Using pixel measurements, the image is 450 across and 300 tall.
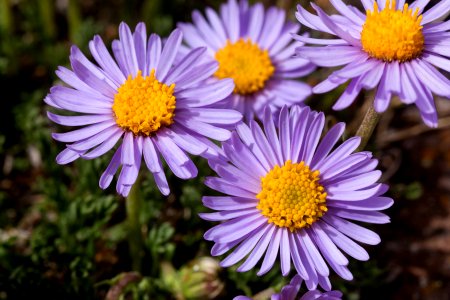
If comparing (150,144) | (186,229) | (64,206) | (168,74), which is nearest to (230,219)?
(150,144)

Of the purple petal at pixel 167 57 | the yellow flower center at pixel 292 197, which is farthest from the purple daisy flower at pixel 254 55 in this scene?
the yellow flower center at pixel 292 197

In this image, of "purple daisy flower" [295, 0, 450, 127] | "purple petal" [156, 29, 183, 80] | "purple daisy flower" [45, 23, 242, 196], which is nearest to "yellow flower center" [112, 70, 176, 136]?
"purple daisy flower" [45, 23, 242, 196]

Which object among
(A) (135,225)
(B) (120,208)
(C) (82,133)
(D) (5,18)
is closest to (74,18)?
(D) (5,18)

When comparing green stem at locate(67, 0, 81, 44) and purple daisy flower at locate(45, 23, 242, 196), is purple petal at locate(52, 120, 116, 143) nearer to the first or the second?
purple daisy flower at locate(45, 23, 242, 196)

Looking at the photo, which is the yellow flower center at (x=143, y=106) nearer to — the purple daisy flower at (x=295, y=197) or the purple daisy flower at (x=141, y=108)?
the purple daisy flower at (x=141, y=108)

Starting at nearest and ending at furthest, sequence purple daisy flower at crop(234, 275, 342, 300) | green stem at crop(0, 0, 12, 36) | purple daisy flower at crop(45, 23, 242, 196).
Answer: purple daisy flower at crop(234, 275, 342, 300), purple daisy flower at crop(45, 23, 242, 196), green stem at crop(0, 0, 12, 36)
